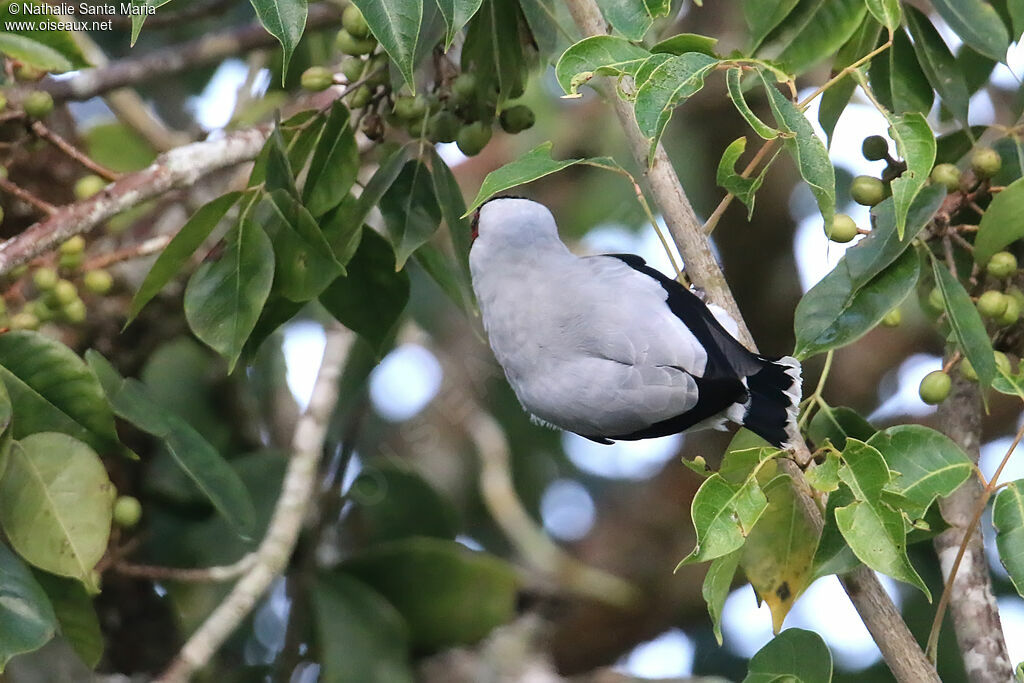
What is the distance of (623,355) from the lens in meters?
1.44

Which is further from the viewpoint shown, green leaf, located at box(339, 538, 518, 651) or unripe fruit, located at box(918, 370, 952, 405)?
green leaf, located at box(339, 538, 518, 651)

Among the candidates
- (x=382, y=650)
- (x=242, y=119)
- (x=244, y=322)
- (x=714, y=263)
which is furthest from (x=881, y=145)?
(x=242, y=119)

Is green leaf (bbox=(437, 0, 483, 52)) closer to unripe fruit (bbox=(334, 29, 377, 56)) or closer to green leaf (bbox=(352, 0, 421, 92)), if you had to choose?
green leaf (bbox=(352, 0, 421, 92))

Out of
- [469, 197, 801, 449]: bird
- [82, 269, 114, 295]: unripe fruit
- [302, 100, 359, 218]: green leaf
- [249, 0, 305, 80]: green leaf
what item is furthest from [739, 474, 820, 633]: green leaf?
[82, 269, 114, 295]: unripe fruit

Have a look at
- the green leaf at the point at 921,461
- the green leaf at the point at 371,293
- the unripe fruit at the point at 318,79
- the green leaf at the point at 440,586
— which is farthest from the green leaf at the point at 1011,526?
the green leaf at the point at 440,586

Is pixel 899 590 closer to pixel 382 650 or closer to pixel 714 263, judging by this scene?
pixel 382 650

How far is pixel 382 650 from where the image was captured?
7.87 feet

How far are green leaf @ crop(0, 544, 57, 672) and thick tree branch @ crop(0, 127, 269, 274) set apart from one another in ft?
1.39

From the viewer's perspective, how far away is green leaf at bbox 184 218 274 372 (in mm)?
1593

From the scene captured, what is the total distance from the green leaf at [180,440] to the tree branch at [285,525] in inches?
14.5

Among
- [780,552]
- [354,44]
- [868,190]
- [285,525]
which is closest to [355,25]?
[354,44]

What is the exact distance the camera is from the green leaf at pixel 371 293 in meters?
1.78

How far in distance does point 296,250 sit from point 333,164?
158 mm

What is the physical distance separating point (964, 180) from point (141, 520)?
185 cm
